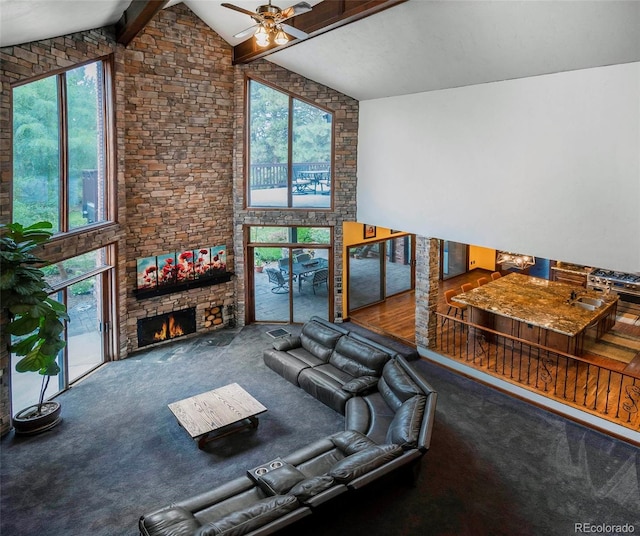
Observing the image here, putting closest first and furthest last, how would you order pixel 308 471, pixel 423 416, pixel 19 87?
pixel 308 471
pixel 423 416
pixel 19 87

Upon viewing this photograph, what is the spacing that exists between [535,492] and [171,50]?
32.6 feet

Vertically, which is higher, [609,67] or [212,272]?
[609,67]

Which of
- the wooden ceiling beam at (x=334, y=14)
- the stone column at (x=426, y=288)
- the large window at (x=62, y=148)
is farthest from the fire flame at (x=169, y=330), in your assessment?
the wooden ceiling beam at (x=334, y=14)

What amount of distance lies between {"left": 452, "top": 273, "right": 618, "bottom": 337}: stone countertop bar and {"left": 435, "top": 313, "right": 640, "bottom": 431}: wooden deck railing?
21.3 inches

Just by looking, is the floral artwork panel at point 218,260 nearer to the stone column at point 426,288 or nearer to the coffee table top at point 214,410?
the coffee table top at point 214,410

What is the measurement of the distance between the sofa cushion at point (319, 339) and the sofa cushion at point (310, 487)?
3965 millimetres

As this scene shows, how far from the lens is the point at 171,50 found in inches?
397

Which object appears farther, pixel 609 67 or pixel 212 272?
pixel 212 272

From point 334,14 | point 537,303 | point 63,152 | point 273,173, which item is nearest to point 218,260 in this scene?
point 273,173

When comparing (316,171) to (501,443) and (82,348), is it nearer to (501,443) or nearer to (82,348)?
(82,348)

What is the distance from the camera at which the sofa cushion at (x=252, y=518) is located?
4.41m

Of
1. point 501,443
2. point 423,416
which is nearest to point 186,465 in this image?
point 423,416

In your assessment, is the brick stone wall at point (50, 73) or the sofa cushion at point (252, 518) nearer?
the sofa cushion at point (252, 518)

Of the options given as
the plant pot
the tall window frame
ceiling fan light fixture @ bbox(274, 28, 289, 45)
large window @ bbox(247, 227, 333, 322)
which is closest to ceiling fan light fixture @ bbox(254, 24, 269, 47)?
ceiling fan light fixture @ bbox(274, 28, 289, 45)
